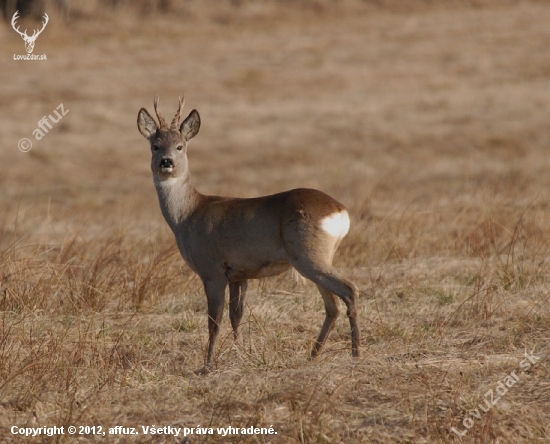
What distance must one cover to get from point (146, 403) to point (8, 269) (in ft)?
9.59

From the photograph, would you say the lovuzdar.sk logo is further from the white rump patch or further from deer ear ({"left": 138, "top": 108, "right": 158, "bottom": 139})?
the white rump patch

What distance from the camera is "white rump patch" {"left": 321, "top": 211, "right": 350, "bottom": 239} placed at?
19.3 ft

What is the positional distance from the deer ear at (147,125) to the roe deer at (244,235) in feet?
0.50

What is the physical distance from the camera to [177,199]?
6.66 meters

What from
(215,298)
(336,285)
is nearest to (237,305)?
(215,298)

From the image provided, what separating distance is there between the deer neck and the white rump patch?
1.18 metres

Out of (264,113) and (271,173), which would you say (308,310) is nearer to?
(271,173)

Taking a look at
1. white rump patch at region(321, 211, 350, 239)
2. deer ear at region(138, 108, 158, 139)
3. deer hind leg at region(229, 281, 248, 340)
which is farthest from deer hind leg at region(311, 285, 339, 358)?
deer ear at region(138, 108, 158, 139)

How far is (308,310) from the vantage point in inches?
272

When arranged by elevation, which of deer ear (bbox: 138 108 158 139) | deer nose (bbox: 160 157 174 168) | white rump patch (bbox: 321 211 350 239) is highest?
deer ear (bbox: 138 108 158 139)

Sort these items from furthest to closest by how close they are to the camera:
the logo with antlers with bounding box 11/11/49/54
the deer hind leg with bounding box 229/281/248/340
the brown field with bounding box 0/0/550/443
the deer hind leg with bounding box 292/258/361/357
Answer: the logo with antlers with bounding box 11/11/49/54
the deer hind leg with bounding box 229/281/248/340
the deer hind leg with bounding box 292/258/361/357
the brown field with bounding box 0/0/550/443

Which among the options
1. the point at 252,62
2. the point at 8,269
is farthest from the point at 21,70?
the point at 8,269

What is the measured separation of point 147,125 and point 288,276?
1916mm

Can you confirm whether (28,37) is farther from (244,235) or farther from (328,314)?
(328,314)
